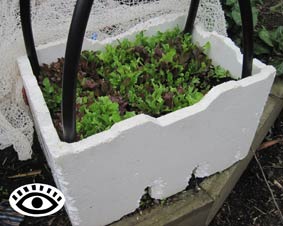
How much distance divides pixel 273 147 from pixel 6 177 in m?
1.13

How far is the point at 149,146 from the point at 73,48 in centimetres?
39

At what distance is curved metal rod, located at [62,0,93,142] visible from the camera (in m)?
0.81

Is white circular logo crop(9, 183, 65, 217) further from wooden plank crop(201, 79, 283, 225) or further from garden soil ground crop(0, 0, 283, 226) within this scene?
Answer: wooden plank crop(201, 79, 283, 225)

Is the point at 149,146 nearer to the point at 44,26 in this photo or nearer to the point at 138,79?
the point at 138,79

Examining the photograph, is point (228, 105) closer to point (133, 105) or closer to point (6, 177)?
point (133, 105)

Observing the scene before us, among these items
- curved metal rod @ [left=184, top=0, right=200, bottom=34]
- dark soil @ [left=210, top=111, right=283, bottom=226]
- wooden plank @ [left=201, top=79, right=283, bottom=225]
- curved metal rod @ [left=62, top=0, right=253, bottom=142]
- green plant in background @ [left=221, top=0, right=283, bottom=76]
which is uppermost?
Answer: curved metal rod @ [left=62, top=0, right=253, bottom=142]

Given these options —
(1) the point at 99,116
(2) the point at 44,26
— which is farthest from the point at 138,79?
(2) the point at 44,26

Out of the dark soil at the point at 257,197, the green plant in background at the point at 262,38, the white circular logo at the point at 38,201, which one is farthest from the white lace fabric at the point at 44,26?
the dark soil at the point at 257,197

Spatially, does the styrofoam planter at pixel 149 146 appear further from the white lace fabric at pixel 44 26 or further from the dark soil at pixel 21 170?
the dark soil at pixel 21 170

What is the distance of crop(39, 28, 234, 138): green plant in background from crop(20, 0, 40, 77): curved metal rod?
35 mm

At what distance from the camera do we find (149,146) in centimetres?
112

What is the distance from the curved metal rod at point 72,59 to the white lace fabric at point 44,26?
1.36ft

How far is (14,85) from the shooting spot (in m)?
1.33

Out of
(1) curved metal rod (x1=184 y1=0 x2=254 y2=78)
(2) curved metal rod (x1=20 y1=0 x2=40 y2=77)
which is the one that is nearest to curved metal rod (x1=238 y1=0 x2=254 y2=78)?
(1) curved metal rod (x1=184 y1=0 x2=254 y2=78)
